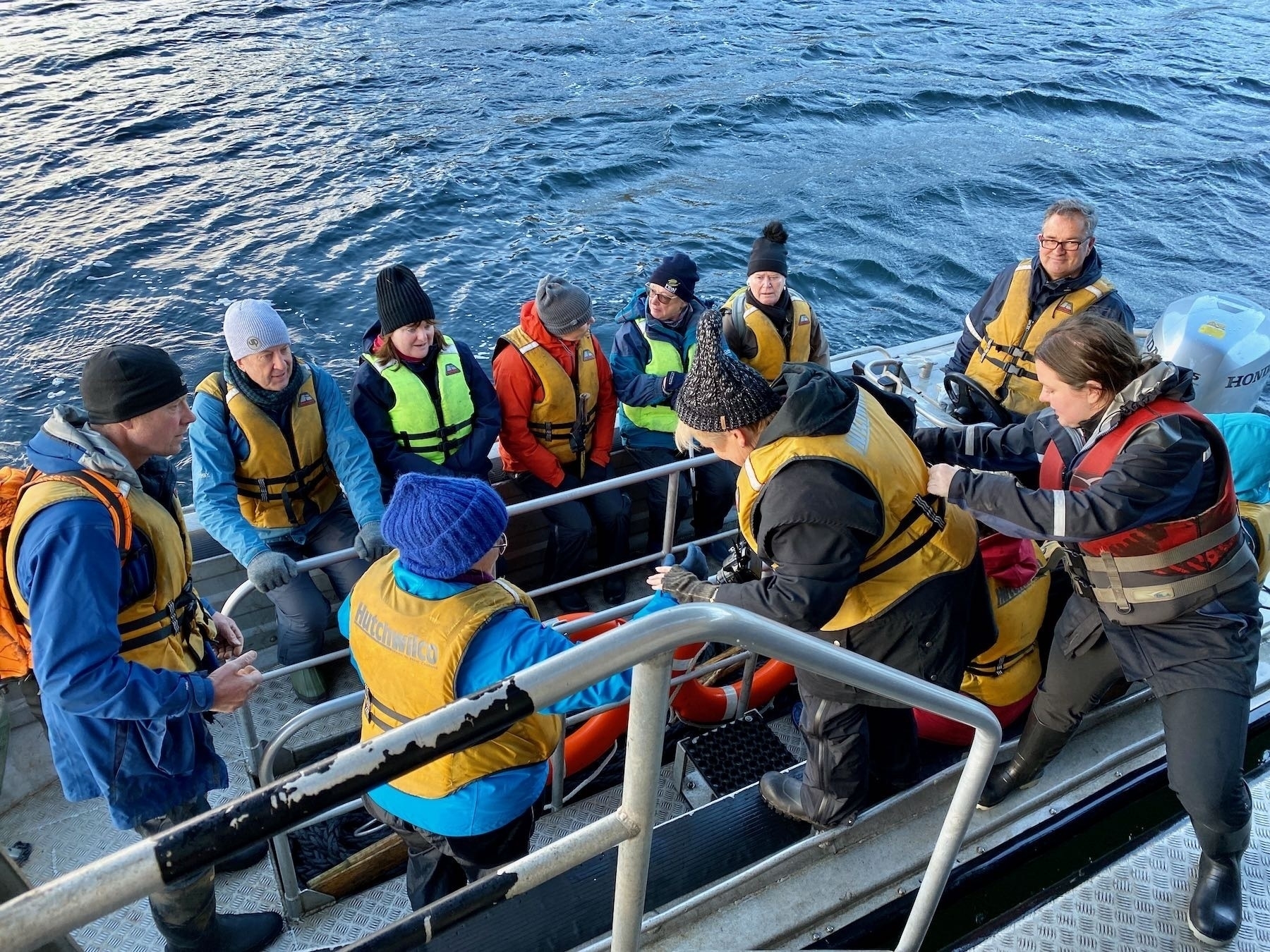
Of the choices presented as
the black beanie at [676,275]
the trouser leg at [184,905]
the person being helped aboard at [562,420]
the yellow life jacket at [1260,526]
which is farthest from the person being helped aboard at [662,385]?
the trouser leg at [184,905]

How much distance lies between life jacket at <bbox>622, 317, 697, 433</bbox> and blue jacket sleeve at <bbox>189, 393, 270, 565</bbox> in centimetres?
208

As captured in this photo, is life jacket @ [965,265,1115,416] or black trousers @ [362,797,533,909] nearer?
black trousers @ [362,797,533,909]

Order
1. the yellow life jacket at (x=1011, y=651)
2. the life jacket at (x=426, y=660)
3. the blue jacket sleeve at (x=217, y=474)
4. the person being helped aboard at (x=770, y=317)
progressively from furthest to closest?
the person being helped aboard at (x=770, y=317)
the blue jacket sleeve at (x=217, y=474)
the yellow life jacket at (x=1011, y=651)
the life jacket at (x=426, y=660)

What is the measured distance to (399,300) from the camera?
4.27 meters

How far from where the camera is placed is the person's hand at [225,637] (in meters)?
3.06

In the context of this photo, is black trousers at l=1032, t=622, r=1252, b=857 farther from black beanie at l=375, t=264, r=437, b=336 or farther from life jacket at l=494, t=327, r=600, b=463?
black beanie at l=375, t=264, r=437, b=336

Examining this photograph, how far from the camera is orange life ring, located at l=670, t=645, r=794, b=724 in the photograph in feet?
12.5

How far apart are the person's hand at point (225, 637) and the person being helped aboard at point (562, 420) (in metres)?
1.88

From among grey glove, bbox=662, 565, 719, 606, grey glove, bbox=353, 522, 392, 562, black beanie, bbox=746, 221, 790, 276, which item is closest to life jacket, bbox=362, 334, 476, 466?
grey glove, bbox=353, 522, 392, 562

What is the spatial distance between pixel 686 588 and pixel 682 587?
0.01 metres

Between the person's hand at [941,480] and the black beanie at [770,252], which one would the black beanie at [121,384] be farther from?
the black beanie at [770,252]

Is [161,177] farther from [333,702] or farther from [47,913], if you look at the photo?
[47,913]

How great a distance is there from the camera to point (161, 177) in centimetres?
1224

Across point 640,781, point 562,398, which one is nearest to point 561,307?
point 562,398
